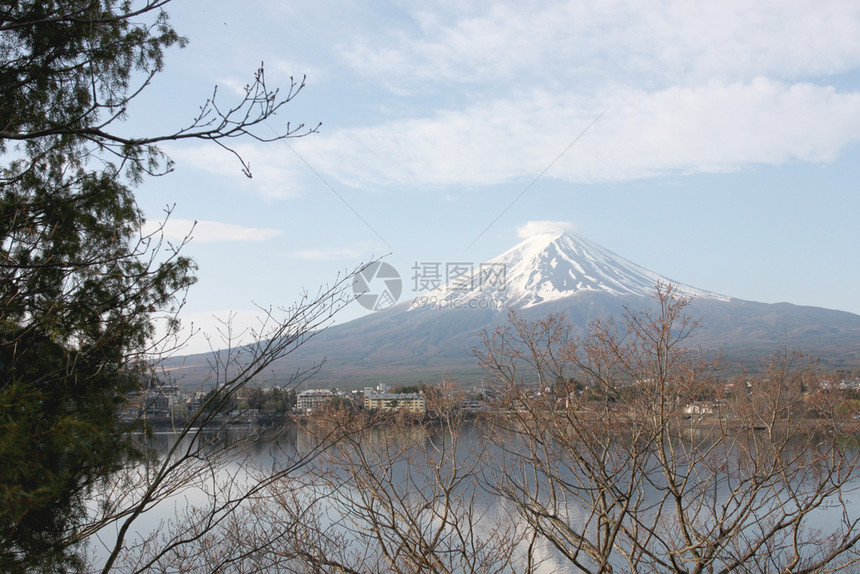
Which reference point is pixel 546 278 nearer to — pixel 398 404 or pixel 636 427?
pixel 398 404

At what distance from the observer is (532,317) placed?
53312mm

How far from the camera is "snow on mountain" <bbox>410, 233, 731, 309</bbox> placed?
61.6m

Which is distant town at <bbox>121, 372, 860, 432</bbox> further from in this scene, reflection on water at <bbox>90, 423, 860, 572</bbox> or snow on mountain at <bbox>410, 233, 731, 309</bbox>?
snow on mountain at <bbox>410, 233, 731, 309</bbox>

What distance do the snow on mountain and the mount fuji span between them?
0.11m

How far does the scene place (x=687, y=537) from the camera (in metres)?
3.99

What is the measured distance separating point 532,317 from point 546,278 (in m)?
15.8

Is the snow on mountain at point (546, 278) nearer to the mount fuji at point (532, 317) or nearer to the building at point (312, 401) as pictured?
the mount fuji at point (532, 317)

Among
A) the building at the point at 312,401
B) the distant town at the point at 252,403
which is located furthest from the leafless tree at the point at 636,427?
the building at the point at 312,401

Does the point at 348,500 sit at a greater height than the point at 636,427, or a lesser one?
lesser

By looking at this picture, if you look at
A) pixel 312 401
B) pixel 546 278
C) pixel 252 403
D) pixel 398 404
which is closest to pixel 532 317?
pixel 546 278

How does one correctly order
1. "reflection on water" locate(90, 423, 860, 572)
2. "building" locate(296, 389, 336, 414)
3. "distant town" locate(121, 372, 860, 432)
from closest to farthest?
"distant town" locate(121, 372, 860, 432) → "reflection on water" locate(90, 423, 860, 572) → "building" locate(296, 389, 336, 414)

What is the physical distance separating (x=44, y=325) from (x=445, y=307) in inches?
2320

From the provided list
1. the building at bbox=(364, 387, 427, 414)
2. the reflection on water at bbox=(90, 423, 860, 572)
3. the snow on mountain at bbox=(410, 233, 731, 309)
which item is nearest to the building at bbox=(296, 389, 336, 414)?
the reflection on water at bbox=(90, 423, 860, 572)

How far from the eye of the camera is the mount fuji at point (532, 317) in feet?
156
